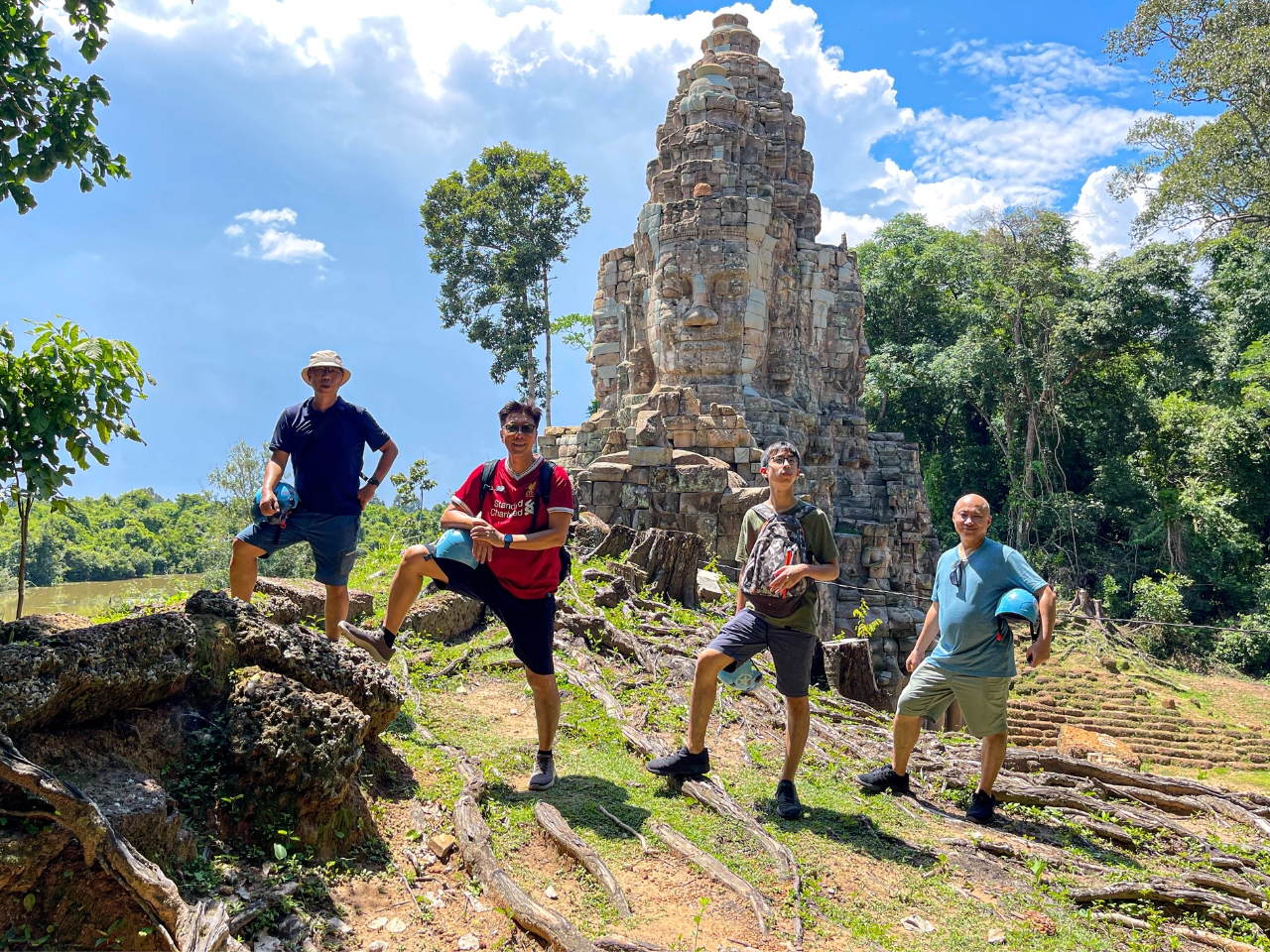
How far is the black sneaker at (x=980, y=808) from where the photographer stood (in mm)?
4355

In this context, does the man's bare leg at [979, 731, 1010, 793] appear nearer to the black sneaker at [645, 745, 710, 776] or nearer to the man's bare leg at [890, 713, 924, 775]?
the man's bare leg at [890, 713, 924, 775]

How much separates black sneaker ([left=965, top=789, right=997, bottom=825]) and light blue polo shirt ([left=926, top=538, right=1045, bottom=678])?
70 centimetres

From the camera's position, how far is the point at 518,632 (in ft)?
12.8

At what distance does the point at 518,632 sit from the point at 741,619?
1.10 metres

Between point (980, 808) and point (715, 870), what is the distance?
5.87 ft

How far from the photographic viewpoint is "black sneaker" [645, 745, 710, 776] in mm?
4223

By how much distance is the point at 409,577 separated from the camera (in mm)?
4109

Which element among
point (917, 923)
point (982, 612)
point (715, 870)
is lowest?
point (917, 923)

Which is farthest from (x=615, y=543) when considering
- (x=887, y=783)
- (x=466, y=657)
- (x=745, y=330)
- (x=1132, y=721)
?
(x=1132, y=721)

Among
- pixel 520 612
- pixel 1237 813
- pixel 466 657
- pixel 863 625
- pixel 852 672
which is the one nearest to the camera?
pixel 520 612

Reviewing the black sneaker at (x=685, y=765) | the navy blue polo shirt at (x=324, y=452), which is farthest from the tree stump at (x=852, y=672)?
the navy blue polo shirt at (x=324, y=452)

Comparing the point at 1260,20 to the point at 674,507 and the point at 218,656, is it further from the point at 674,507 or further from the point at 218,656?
the point at 218,656

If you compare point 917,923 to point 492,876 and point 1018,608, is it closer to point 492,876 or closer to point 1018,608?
point 1018,608

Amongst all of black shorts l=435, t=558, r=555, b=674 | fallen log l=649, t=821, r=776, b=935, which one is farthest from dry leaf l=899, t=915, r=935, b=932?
black shorts l=435, t=558, r=555, b=674
